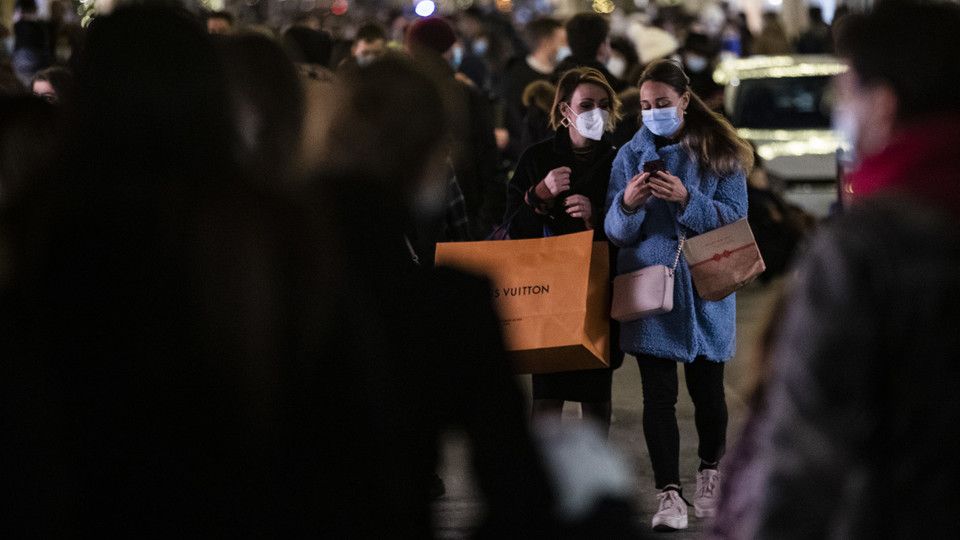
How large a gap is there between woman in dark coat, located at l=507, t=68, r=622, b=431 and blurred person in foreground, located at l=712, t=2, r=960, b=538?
4.18 m

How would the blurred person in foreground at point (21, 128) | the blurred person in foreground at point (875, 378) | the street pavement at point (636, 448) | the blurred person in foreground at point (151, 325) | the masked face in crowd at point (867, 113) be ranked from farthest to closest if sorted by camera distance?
the street pavement at point (636, 448), the blurred person in foreground at point (21, 128), the masked face in crowd at point (867, 113), the blurred person in foreground at point (875, 378), the blurred person in foreground at point (151, 325)

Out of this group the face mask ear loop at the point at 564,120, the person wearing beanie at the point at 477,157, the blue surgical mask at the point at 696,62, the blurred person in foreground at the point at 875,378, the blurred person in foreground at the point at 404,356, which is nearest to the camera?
the blurred person in foreground at the point at 404,356

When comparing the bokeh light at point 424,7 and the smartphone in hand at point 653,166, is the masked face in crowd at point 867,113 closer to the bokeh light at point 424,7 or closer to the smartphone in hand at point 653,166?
the smartphone in hand at point 653,166

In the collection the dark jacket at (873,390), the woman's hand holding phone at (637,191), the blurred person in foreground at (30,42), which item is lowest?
the blurred person in foreground at (30,42)

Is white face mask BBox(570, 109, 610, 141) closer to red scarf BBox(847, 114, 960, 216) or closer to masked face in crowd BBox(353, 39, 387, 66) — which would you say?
red scarf BBox(847, 114, 960, 216)

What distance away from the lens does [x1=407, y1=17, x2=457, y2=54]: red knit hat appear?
11.0 m

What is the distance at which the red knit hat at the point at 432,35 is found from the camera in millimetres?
11014

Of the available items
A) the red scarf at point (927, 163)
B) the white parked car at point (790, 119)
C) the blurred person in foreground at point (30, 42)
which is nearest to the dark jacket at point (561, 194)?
the red scarf at point (927, 163)

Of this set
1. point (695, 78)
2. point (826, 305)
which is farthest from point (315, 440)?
point (695, 78)

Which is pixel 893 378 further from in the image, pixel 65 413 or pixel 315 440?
pixel 65 413

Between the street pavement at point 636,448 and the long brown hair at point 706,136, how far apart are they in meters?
0.64

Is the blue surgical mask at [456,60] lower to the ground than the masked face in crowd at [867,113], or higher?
lower

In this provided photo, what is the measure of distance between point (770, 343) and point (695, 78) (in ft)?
27.2

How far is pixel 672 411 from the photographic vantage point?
678cm
